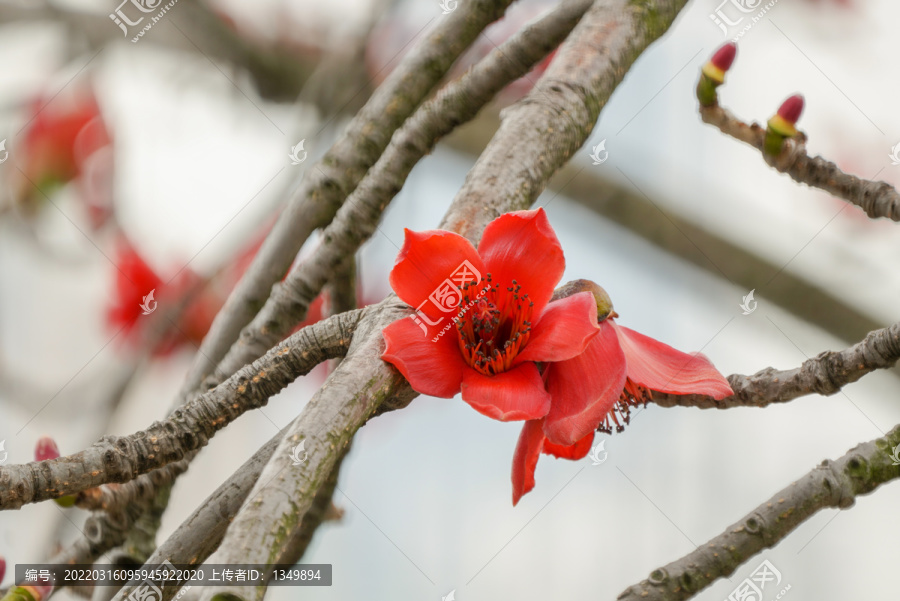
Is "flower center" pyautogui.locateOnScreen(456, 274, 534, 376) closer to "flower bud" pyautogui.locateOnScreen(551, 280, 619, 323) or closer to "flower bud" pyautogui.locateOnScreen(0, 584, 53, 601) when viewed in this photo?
"flower bud" pyautogui.locateOnScreen(551, 280, 619, 323)

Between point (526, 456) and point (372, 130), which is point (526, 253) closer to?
point (526, 456)

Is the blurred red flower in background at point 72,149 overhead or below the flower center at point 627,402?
overhead

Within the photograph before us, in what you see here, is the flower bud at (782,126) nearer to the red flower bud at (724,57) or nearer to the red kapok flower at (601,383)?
the red flower bud at (724,57)

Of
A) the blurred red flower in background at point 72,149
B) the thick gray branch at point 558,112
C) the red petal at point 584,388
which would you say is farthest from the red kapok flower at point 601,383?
the blurred red flower in background at point 72,149

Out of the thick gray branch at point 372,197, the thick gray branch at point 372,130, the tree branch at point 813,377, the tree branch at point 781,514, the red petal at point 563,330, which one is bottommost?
the tree branch at point 781,514

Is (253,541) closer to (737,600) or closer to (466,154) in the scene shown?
(737,600)

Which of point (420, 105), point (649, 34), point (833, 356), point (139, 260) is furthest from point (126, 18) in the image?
point (833, 356)
